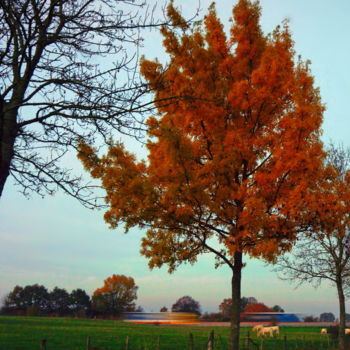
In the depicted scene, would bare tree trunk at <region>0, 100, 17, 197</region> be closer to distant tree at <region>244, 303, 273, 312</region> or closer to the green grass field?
the green grass field

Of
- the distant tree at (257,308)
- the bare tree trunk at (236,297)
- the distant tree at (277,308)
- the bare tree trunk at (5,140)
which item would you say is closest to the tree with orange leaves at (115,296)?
the distant tree at (257,308)

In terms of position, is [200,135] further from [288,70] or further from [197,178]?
[288,70]

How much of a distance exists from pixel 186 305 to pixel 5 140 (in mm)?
126429

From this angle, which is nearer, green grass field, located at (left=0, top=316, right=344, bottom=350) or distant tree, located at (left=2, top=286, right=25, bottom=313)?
green grass field, located at (left=0, top=316, right=344, bottom=350)

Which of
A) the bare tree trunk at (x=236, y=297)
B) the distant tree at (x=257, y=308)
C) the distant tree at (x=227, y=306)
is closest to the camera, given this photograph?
the bare tree trunk at (x=236, y=297)

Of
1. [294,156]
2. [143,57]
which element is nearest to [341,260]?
[294,156]

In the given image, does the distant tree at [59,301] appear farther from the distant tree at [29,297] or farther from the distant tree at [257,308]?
the distant tree at [257,308]

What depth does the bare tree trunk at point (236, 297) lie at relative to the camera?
35.3 ft

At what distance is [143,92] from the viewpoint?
19.0 feet

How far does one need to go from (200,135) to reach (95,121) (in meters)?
5.07

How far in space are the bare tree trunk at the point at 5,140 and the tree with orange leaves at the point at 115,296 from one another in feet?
356

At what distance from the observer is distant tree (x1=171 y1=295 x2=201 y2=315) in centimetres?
12219

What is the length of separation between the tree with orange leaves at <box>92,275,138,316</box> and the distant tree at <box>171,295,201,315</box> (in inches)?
515

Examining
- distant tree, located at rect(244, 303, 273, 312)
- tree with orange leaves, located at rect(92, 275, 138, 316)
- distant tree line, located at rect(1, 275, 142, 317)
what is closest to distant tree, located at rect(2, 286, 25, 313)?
distant tree line, located at rect(1, 275, 142, 317)
